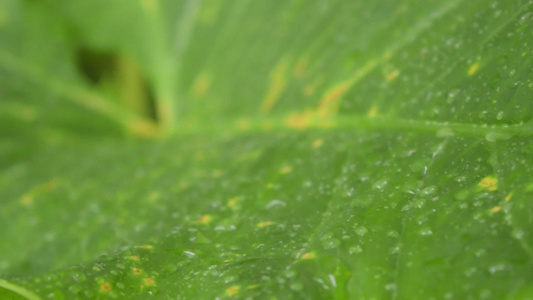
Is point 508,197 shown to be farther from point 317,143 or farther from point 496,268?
point 317,143

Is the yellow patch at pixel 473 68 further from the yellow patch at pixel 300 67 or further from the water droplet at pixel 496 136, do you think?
the yellow patch at pixel 300 67

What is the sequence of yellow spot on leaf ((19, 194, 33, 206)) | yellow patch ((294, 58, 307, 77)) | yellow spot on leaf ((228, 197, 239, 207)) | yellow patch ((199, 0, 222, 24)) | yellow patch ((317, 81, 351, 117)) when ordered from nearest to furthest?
yellow spot on leaf ((228, 197, 239, 207)), yellow patch ((317, 81, 351, 117)), yellow patch ((294, 58, 307, 77)), yellow spot on leaf ((19, 194, 33, 206)), yellow patch ((199, 0, 222, 24))

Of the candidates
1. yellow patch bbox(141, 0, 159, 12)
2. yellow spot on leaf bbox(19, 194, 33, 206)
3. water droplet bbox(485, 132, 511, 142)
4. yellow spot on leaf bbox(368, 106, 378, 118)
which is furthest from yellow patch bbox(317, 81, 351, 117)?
yellow patch bbox(141, 0, 159, 12)

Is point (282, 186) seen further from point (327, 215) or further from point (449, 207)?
point (449, 207)

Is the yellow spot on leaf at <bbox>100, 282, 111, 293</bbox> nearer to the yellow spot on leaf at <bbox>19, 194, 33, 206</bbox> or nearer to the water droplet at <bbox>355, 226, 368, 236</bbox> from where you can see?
the water droplet at <bbox>355, 226, 368, 236</bbox>

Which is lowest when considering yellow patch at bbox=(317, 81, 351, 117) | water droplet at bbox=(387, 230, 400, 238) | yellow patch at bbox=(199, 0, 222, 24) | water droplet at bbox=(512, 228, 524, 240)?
water droplet at bbox=(512, 228, 524, 240)

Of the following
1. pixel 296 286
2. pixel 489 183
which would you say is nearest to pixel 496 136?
pixel 489 183

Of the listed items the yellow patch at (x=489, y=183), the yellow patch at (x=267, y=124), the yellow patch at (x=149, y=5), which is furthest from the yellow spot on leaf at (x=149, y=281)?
the yellow patch at (x=149, y=5)
